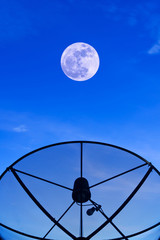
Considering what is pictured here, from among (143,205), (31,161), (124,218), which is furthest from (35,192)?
(143,205)

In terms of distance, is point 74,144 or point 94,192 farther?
point 94,192

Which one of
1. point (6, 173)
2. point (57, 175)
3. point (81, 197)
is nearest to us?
point (81, 197)

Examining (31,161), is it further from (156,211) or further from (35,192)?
(156,211)

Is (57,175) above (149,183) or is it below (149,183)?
above

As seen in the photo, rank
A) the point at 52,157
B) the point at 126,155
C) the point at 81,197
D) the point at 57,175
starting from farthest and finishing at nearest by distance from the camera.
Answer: the point at 57,175, the point at 52,157, the point at 126,155, the point at 81,197

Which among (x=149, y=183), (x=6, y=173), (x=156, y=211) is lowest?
(x=156, y=211)

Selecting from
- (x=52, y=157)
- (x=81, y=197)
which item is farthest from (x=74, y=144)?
(x=81, y=197)

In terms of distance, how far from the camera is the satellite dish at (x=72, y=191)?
955cm

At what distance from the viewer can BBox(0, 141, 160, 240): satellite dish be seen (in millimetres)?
9547

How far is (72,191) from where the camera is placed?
9.19 meters

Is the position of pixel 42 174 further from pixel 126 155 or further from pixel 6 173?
pixel 126 155

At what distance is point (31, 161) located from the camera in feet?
32.5

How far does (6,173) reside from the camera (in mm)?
9047

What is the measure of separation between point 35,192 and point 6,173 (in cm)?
199
